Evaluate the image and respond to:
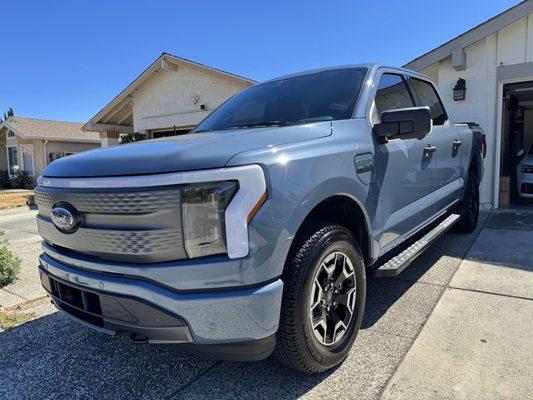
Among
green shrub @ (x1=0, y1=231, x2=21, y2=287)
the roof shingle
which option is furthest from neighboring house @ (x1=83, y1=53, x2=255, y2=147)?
the roof shingle

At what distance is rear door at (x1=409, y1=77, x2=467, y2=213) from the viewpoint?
4.12m

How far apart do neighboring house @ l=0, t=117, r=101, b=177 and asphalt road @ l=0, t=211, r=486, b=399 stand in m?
22.1

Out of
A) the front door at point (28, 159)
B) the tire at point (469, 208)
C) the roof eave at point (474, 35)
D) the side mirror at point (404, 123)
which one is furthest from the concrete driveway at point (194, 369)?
the front door at point (28, 159)

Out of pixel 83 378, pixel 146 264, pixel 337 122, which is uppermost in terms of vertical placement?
pixel 337 122

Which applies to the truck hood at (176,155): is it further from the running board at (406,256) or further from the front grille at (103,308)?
the running board at (406,256)

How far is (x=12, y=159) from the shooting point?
1032 inches

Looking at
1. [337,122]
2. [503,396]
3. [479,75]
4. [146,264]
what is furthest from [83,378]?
[479,75]

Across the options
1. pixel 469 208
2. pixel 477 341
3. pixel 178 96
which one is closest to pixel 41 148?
pixel 178 96

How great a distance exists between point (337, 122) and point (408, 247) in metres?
1.44

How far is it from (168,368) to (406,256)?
193 cm

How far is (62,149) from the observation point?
948 inches

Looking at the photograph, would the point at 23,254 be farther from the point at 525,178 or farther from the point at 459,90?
the point at 525,178

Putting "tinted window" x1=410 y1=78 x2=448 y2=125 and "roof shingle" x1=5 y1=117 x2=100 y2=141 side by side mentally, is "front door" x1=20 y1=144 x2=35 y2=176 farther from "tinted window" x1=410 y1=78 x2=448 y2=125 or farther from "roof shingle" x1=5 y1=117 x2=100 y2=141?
"tinted window" x1=410 y1=78 x2=448 y2=125

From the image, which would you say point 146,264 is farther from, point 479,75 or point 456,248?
point 479,75
